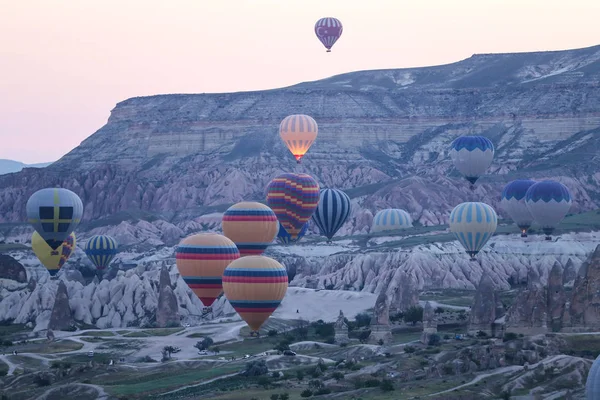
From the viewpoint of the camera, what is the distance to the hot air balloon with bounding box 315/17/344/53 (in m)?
191

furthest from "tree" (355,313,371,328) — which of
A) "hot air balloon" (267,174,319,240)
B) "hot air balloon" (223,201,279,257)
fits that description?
"hot air balloon" (267,174,319,240)

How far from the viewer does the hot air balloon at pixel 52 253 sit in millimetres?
143250

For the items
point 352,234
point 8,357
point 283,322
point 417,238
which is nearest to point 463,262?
point 417,238

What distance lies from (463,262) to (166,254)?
4087 cm

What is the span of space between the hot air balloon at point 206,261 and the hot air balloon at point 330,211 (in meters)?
40.6

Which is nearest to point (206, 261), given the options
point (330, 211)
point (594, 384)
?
Result: point (330, 211)

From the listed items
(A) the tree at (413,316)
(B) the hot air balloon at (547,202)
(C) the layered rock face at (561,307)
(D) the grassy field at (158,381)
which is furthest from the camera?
(B) the hot air balloon at (547,202)

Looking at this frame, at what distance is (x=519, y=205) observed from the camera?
14662cm

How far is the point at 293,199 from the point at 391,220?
28138mm

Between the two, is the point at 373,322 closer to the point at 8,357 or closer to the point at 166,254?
the point at 8,357

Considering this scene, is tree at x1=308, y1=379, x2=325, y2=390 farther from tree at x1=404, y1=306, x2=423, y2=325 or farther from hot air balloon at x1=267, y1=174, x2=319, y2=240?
hot air balloon at x1=267, y1=174, x2=319, y2=240

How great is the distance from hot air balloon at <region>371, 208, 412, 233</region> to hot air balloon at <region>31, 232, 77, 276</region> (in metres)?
39.4

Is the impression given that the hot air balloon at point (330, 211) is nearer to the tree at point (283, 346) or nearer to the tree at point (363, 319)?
the tree at point (363, 319)

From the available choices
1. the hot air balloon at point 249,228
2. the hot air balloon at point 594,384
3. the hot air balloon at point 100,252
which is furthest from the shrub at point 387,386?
the hot air balloon at point 100,252
